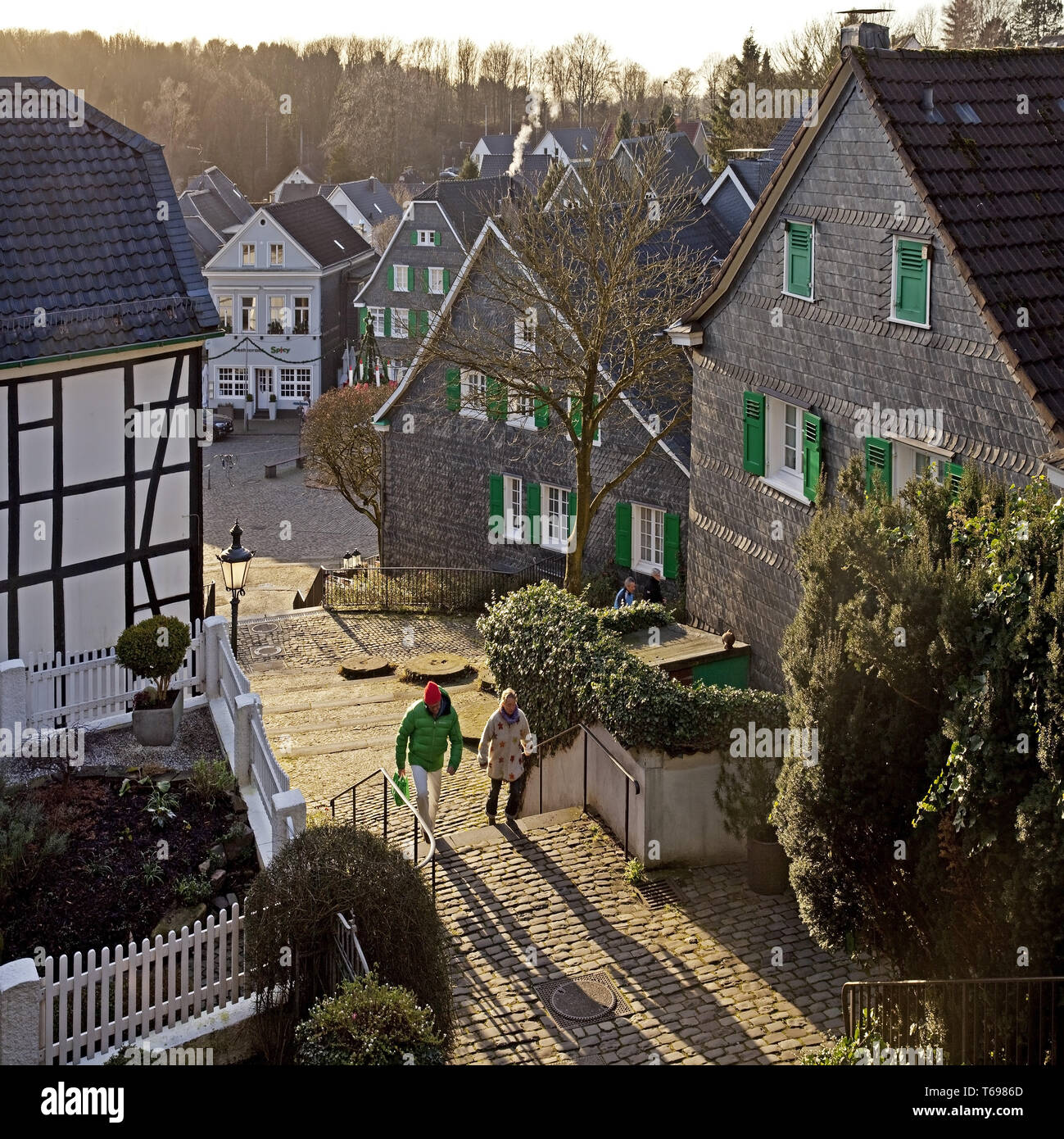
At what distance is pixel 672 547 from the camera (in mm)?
27703

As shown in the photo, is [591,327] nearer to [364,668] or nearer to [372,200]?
[364,668]

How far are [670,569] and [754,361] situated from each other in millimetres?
7609

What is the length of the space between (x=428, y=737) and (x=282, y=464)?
41029 millimetres

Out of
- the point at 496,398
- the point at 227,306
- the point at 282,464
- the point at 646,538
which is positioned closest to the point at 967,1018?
the point at 496,398

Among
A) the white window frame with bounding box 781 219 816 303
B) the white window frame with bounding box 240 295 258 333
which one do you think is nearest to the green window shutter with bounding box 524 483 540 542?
the white window frame with bounding box 781 219 816 303

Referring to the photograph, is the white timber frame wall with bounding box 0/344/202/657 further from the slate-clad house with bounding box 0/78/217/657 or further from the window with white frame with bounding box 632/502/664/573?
the window with white frame with bounding box 632/502/664/573

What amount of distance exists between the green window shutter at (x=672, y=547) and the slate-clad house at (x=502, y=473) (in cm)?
2

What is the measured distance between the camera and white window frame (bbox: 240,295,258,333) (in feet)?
203

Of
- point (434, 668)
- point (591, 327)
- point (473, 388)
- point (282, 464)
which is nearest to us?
point (434, 668)

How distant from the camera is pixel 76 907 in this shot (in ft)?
39.1

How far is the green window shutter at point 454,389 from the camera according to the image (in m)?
31.2
